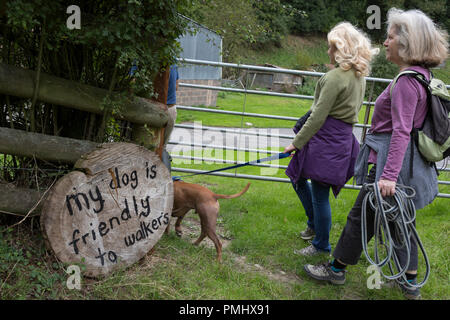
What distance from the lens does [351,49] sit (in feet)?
11.1

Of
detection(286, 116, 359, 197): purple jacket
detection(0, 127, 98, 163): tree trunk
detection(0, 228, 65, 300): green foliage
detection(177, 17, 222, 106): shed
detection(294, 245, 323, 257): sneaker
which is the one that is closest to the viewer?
detection(0, 228, 65, 300): green foliage

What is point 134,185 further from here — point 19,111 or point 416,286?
point 416,286

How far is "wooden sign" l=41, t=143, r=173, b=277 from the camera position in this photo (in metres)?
2.78

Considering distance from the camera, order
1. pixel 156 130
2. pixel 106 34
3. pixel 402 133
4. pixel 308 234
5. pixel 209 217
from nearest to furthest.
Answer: pixel 106 34
pixel 402 133
pixel 156 130
pixel 209 217
pixel 308 234

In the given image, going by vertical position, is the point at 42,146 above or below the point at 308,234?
above

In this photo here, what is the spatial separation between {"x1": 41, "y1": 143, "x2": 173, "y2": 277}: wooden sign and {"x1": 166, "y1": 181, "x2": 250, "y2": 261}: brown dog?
Answer: 32 centimetres

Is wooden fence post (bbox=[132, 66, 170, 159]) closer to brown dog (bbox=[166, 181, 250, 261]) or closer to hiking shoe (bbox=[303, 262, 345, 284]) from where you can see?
brown dog (bbox=[166, 181, 250, 261])

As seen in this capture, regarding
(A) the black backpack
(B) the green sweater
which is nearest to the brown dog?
(B) the green sweater

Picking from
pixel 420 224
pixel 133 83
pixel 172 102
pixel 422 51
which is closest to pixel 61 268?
pixel 133 83

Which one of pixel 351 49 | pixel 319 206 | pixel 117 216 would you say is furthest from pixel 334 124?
pixel 117 216

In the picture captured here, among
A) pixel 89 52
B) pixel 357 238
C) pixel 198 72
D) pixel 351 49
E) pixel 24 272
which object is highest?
pixel 198 72

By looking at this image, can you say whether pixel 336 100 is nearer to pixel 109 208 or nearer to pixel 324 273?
pixel 324 273

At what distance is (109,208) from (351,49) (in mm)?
2292

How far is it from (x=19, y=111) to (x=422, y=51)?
9.54 ft
